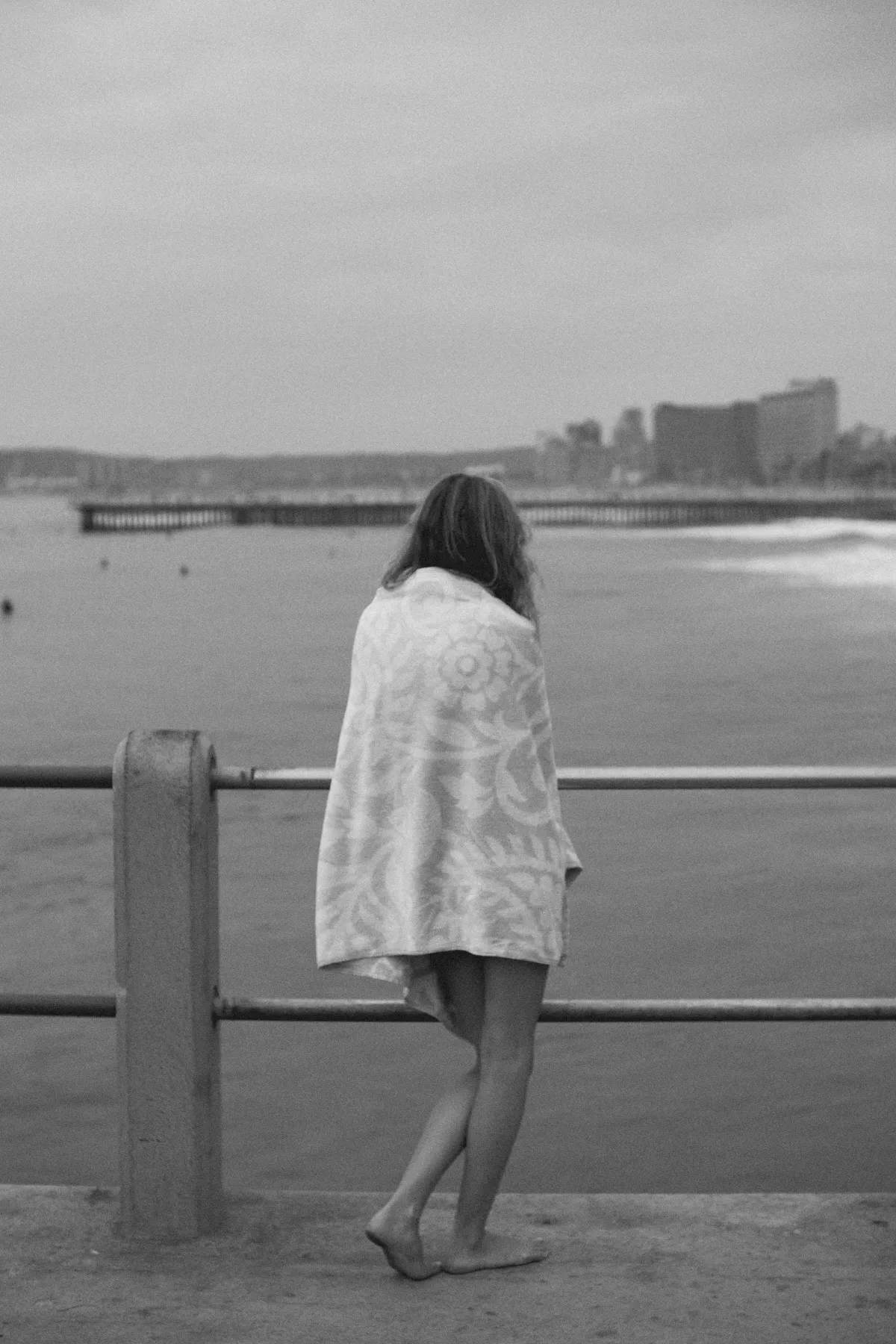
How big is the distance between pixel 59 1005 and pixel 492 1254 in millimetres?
1083

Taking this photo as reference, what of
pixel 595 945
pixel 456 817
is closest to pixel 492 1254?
pixel 456 817

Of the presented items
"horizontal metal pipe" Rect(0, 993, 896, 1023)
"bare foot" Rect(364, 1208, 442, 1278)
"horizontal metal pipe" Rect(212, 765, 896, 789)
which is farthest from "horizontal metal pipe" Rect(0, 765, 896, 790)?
"bare foot" Rect(364, 1208, 442, 1278)

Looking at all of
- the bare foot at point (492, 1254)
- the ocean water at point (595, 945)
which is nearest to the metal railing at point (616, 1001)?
the bare foot at point (492, 1254)

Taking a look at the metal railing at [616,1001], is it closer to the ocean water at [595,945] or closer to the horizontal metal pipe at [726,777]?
the horizontal metal pipe at [726,777]

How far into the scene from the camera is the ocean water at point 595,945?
9742mm

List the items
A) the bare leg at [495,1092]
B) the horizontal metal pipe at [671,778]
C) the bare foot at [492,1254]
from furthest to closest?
the horizontal metal pipe at [671,778] → the bare foot at [492,1254] → the bare leg at [495,1092]

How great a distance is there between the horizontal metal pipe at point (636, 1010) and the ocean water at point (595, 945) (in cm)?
567

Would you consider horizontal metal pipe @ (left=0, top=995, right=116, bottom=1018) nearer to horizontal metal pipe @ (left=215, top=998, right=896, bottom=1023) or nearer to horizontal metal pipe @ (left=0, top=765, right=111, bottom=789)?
horizontal metal pipe @ (left=215, top=998, right=896, bottom=1023)

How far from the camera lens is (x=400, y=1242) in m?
3.51

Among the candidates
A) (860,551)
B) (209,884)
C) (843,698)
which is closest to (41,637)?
(843,698)

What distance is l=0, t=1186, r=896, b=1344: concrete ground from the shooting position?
3314 millimetres

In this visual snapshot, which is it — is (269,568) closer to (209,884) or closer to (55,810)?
(55,810)

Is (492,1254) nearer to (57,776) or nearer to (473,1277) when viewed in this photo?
(473,1277)

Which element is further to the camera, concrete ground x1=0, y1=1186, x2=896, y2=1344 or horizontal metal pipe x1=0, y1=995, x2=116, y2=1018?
horizontal metal pipe x1=0, y1=995, x2=116, y2=1018
